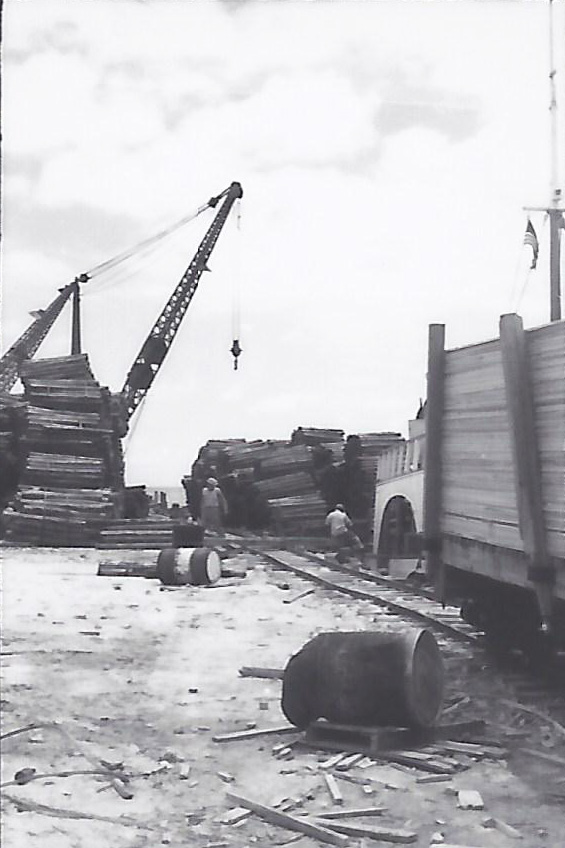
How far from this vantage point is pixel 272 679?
8.01 meters

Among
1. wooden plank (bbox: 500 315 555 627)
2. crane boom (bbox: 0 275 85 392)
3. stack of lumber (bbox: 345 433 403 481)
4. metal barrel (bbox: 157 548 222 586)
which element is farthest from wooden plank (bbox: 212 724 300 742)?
crane boom (bbox: 0 275 85 392)

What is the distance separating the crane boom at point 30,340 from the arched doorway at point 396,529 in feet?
66.8

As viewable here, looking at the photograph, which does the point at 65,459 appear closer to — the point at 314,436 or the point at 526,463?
the point at 314,436

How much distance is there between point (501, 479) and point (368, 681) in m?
1.69

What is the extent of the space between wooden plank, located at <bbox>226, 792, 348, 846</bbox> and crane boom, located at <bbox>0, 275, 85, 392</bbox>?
30.6 m

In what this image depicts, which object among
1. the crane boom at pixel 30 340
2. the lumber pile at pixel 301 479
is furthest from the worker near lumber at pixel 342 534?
the crane boom at pixel 30 340

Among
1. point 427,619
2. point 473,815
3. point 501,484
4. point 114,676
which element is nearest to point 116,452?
point 427,619

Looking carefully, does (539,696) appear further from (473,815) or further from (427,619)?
(427,619)

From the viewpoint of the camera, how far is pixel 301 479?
1039 inches

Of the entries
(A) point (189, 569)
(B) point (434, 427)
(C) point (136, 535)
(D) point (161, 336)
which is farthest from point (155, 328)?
(B) point (434, 427)

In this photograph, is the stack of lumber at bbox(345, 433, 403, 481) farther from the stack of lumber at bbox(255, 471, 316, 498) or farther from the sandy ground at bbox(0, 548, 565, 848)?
the sandy ground at bbox(0, 548, 565, 848)

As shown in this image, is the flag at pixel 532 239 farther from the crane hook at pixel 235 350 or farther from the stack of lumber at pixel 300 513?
the crane hook at pixel 235 350

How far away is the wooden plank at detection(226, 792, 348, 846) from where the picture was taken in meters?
4.48

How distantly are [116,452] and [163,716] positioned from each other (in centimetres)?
1991
